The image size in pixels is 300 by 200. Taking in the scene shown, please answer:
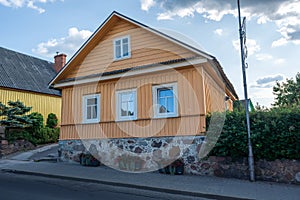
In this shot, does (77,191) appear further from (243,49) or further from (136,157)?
(243,49)

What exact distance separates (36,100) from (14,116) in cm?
491

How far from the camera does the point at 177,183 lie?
7.86 metres

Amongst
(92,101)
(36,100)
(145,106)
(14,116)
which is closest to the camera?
(145,106)

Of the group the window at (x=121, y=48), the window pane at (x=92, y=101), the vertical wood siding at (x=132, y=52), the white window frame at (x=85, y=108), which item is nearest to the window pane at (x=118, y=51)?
the window at (x=121, y=48)

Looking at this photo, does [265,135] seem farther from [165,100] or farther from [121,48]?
[121,48]

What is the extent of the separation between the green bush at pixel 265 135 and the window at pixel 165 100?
209cm

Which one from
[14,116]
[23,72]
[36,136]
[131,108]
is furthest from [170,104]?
[23,72]

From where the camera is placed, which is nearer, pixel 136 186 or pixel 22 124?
pixel 136 186

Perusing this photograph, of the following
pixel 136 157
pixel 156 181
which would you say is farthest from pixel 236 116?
pixel 136 157

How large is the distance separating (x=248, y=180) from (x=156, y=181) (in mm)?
2923

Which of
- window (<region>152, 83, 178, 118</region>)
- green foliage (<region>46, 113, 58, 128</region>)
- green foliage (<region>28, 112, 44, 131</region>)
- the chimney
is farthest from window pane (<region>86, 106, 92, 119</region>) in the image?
the chimney

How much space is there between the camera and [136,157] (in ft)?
34.4

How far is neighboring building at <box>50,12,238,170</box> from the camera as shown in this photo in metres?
9.89

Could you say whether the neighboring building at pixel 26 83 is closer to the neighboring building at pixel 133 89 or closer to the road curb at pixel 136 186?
the neighboring building at pixel 133 89
